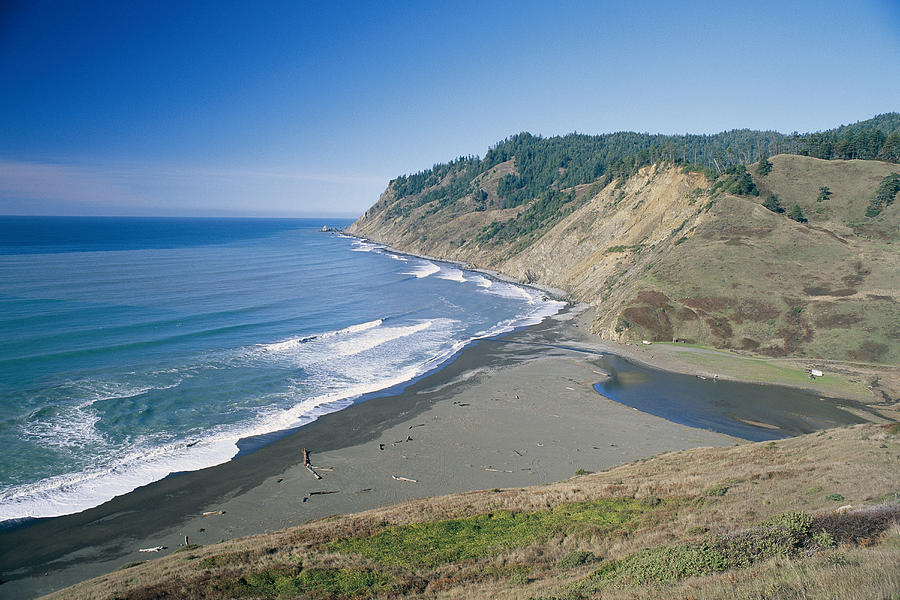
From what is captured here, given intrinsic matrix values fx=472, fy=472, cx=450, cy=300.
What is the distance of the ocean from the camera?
93.2 ft

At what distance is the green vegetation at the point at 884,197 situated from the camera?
70688 millimetres

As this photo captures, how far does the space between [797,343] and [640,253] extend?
35.2m

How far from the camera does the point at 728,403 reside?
38938 millimetres

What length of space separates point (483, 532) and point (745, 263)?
2311 inches

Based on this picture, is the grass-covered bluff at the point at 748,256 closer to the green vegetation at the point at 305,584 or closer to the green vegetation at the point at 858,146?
the green vegetation at the point at 858,146

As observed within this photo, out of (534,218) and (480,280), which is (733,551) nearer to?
(480,280)

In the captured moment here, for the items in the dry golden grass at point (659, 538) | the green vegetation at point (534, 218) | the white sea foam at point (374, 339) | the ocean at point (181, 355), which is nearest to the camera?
the dry golden grass at point (659, 538)

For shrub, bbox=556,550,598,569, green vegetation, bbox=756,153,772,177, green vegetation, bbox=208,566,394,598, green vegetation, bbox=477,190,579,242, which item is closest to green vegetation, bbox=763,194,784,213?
green vegetation, bbox=756,153,772,177

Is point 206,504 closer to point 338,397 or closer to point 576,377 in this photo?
point 338,397

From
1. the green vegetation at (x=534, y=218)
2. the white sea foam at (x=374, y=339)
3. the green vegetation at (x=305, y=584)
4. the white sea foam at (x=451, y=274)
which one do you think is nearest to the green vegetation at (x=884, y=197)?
the green vegetation at (x=534, y=218)

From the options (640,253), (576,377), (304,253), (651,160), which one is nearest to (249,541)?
(576,377)

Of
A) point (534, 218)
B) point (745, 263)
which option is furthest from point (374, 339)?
point (534, 218)

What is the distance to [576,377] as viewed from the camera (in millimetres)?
45406

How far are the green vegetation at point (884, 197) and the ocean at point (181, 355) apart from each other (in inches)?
1881
